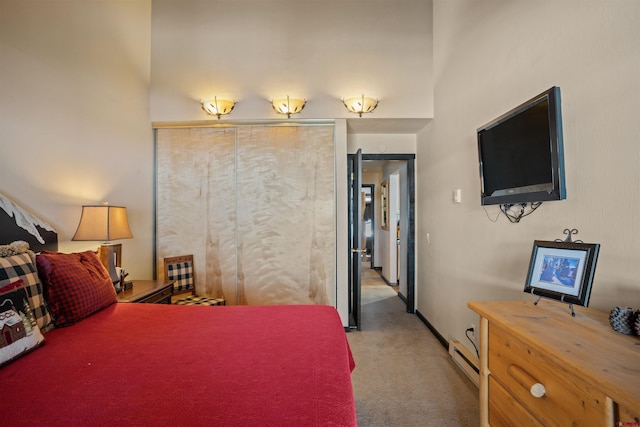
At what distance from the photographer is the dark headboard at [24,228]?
1.79 m

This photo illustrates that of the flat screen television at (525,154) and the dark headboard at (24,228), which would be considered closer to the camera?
the flat screen television at (525,154)

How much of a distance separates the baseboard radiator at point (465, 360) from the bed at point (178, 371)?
139cm

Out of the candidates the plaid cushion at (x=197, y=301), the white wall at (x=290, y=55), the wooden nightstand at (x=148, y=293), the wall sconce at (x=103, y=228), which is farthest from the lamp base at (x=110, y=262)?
the white wall at (x=290, y=55)

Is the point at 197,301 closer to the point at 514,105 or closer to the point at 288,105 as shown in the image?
the point at 288,105

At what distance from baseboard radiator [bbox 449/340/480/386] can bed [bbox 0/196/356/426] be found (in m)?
1.39

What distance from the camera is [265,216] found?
3.41 m

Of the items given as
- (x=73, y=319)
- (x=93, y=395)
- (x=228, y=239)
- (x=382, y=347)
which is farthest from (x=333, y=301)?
(x=93, y=395)

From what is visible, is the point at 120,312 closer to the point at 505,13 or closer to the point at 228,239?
the point at 228,239

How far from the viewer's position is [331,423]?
845mm

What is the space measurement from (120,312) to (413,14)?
397 centimetres

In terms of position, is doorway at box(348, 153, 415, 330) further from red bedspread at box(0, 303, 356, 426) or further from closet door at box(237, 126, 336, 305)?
red bedspread at box(0, 303, 356, 426)

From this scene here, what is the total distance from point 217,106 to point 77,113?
1.26 meters

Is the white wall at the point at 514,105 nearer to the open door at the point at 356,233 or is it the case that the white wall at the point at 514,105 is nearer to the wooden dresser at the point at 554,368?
the wooden dresser at the point at 554,368

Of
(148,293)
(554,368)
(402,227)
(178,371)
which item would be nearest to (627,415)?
(554,368)
